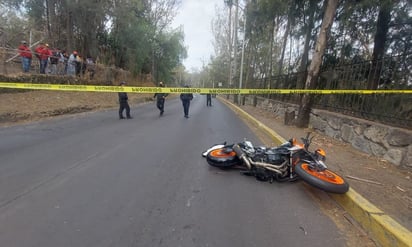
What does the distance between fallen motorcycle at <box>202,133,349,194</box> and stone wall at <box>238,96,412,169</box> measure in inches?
72.9

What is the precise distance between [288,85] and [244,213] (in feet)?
39.5

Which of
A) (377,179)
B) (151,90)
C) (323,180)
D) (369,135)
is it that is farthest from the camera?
(151,90)

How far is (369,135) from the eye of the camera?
6.24 m

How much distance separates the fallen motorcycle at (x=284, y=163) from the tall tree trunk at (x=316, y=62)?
16.5 ft

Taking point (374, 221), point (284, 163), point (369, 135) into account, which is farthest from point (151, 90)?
point (374, 221)

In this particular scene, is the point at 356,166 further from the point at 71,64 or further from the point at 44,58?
the point at 71,64

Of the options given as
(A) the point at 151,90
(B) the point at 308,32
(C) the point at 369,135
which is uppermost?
(B) the point at 308,32

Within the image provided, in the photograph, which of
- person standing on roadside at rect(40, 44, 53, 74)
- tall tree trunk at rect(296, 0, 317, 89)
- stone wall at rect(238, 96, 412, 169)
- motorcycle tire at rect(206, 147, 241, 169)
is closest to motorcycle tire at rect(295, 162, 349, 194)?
motorcycle tire at rect(206, 147, 241, 169)

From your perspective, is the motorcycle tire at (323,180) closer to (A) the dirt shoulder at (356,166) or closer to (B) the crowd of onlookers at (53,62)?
(A) the dirt shoulder at (356,166)

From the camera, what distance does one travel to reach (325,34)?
8.66m

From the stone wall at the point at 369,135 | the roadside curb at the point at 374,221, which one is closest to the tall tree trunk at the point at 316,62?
the stone wall at the point at 369,135

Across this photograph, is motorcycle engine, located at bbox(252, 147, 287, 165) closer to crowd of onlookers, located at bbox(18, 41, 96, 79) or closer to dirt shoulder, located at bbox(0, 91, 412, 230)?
dirt shoulder, located at bbox(0, 91, 412, 230)

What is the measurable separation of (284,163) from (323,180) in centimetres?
80

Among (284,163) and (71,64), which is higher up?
(71,64)
